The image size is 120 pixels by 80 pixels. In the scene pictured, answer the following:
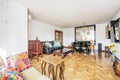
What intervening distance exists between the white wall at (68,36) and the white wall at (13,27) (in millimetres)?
5837

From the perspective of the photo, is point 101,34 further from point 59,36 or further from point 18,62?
point 18,62

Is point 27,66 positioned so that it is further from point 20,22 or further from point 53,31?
point 53,31

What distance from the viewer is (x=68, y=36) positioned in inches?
337

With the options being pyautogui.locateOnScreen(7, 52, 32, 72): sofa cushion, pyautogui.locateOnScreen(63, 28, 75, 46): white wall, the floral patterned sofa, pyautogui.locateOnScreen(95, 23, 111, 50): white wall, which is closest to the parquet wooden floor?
the floral patterned sofa

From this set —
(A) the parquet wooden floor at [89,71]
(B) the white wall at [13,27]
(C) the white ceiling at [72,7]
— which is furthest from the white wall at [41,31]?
(A) the parquet wooden floor at [89,71]

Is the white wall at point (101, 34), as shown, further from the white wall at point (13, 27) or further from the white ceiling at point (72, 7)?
the white wall at point (13, 27)

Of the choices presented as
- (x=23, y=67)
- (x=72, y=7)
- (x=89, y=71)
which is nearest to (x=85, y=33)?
(x=72, y=7)

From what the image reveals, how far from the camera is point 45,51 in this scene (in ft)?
17.4

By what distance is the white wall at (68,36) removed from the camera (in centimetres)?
832

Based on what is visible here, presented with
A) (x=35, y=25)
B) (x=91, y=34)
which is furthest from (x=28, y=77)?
(x=91, y=34)

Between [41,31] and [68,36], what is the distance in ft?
11.4

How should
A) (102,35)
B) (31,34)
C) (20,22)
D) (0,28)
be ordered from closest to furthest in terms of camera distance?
1. (0,28)
2. (20,22)
3. (31,34)
4. (102,35)

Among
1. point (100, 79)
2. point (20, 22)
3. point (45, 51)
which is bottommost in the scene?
point (100, 79)

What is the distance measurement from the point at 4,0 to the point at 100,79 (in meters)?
3.23
